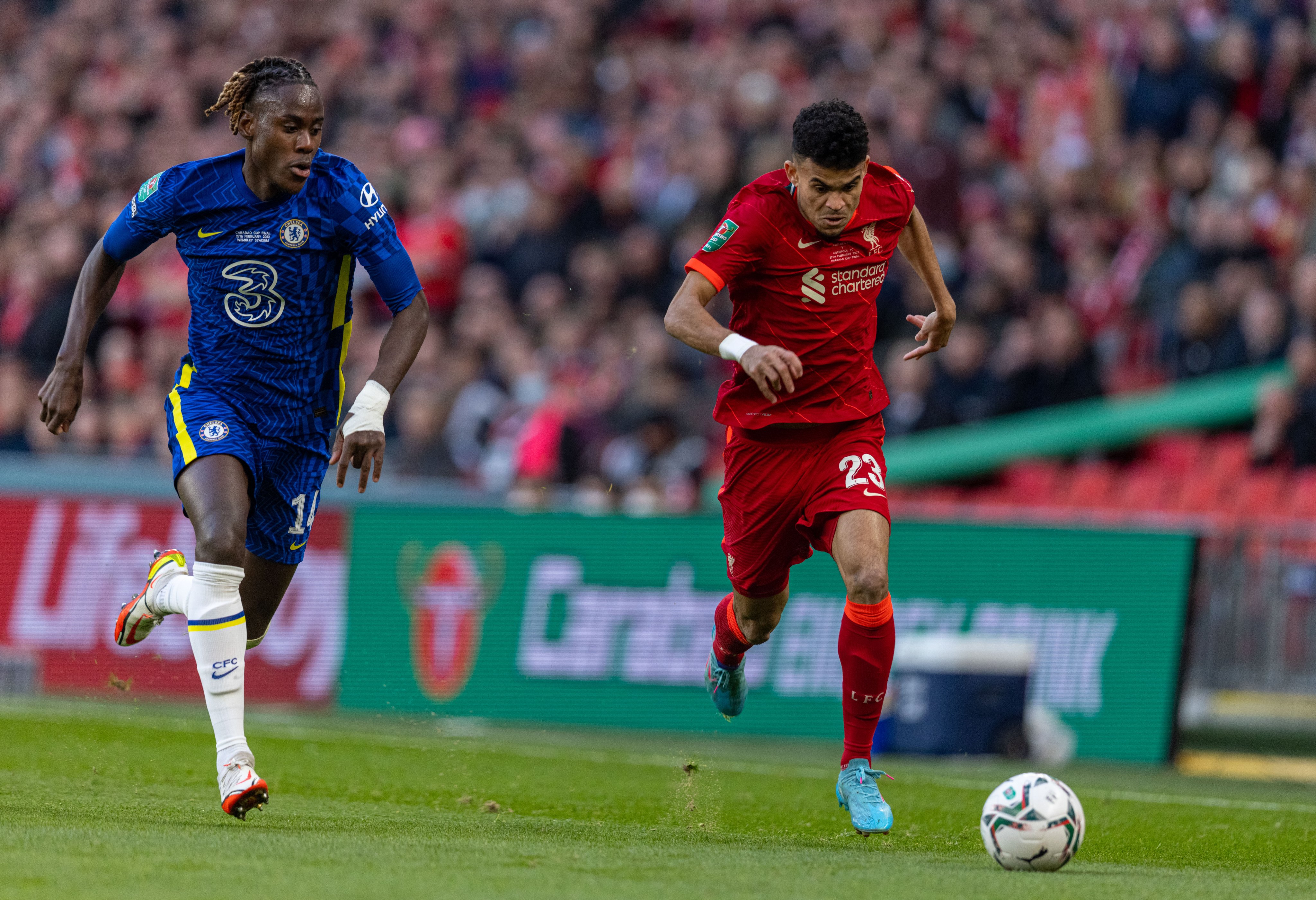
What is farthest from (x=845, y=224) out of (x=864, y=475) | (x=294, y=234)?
(x=294, y=234)

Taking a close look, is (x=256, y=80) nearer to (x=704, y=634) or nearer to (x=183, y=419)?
(x=183, y=419)

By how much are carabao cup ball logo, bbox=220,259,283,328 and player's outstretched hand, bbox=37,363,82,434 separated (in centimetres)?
63

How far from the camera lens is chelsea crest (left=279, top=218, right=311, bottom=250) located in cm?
698

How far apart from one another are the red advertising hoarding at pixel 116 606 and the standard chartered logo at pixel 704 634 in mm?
1732

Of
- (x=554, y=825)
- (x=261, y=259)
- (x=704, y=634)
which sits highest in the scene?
(x=261, y=259)

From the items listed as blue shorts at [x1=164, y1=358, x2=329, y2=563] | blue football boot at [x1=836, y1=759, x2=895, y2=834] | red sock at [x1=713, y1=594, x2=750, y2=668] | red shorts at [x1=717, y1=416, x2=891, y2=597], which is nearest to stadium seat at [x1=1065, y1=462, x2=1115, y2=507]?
red sock at [x1=713, y1=594, x2=750, y2=668]

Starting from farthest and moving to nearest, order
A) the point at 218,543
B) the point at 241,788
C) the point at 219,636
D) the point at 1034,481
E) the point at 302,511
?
1. the point at 1034,481
2. the point at 302,511
3. the point at 219,636
4. the point at 218,543
5. the point at 241,788

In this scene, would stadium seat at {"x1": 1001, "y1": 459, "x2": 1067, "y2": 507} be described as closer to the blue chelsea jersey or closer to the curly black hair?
the curly black hair

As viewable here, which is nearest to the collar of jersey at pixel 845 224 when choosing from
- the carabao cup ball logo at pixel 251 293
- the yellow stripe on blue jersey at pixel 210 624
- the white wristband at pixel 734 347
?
the white wristband at pixel 734 347

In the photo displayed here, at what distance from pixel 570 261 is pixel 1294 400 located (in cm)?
701

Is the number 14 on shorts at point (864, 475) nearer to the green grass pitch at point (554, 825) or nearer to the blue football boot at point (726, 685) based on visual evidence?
the green grass pitch at point (554, 825)

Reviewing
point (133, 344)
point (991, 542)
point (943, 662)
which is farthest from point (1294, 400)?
point (133, 344)

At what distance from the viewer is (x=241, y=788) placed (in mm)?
6348

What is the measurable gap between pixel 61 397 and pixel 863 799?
3.40 meters
